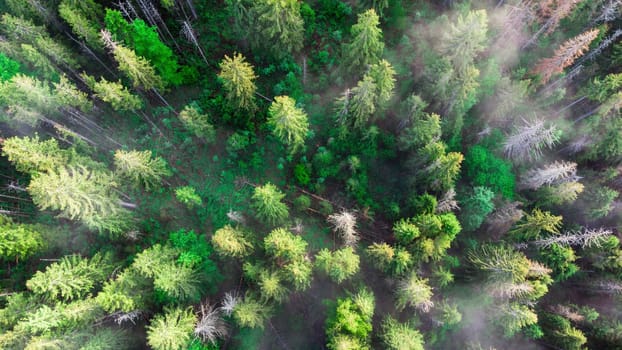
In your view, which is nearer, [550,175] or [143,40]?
[550,175]

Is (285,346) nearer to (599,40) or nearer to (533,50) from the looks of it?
(533,50)

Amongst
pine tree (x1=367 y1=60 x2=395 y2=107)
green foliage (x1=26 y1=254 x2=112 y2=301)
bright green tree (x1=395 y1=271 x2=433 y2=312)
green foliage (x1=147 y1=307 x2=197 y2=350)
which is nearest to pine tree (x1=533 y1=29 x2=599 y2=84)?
pine tree (x1=367 y1=60 x2=395 y2=107)

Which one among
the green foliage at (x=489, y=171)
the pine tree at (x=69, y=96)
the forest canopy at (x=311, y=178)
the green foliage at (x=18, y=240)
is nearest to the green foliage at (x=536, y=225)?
the forest canopy at (x=311, y=178)

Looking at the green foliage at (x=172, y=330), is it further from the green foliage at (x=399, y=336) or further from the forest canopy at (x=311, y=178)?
the green foliage at (x=399, y=336)

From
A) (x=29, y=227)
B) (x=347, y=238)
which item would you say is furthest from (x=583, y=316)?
(x=29, y=227)

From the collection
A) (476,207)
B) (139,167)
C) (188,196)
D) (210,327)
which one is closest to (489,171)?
(476,207)

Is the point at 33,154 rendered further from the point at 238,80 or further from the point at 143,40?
the point at 238,80
